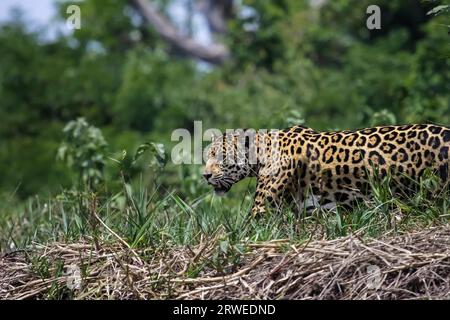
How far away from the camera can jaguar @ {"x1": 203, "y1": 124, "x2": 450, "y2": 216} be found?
28.0 feet

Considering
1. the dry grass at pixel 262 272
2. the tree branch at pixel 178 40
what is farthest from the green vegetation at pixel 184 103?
the tree branch at pixel 178 40

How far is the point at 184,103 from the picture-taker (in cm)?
2777

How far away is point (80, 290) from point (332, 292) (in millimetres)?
1945

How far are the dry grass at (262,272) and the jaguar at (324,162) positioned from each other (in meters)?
0.95

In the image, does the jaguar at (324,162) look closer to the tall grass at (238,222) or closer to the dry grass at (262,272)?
the tall grass at (238,222)

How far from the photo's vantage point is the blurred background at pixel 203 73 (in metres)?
23.9

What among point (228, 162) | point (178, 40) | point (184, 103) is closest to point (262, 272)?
point (228, 162)

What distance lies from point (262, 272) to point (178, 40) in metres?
28.9

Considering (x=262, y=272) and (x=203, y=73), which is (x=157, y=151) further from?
(x=203, y=73)

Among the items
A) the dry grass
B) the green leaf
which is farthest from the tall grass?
the green leaf

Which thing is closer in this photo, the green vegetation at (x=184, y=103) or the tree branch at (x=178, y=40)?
the green vegetation at (x=184, y=103)

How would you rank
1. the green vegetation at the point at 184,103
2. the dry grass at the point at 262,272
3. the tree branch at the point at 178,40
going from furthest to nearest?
the tree branch at the point at 178,40
the green vegetation at the point at 184,103
the dry grass at the point at 262,272

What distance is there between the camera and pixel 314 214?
331 inches
